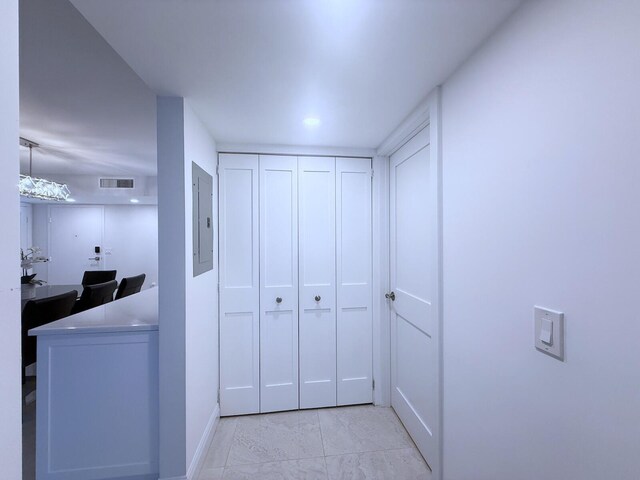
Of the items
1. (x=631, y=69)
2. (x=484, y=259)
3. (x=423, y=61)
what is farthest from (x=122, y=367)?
(x=631, y=69)

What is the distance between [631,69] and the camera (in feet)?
2.14

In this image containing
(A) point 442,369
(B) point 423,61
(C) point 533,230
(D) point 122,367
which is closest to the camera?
(C) point 533,230

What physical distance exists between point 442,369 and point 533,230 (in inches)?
35.1

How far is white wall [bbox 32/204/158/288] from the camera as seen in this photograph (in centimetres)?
517

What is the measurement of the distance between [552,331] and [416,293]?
1.01 m

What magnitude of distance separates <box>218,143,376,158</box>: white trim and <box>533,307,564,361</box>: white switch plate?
1784mm

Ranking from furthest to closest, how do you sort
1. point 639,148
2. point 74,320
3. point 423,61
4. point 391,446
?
point 391,446, point 74,320, point 423,61, point 639,148

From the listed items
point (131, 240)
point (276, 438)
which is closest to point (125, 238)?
point (131, 240)

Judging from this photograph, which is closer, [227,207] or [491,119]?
[491,119]

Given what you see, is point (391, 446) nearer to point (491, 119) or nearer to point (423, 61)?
point (491, 119)

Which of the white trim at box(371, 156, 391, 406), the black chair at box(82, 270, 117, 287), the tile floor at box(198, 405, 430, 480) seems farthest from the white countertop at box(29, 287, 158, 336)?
the black chair at box(82, 270, 117, 287)

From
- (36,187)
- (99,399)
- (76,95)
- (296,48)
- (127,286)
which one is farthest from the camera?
(127,286)

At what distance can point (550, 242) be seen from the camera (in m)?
0.85

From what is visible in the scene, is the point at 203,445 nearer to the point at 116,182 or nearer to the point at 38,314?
the point at 38,314
